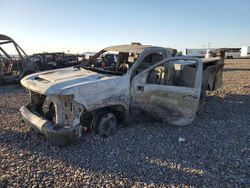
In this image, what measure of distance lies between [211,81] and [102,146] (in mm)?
4954

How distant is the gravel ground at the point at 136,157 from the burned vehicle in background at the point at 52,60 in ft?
31.1

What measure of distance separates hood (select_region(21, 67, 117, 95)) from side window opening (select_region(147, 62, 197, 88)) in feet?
3.53

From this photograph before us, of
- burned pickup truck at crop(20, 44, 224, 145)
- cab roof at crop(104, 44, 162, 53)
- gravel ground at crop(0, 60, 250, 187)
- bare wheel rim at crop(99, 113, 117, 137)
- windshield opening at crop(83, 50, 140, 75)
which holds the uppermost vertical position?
cab roof at crop(104, 44, 162, 53)

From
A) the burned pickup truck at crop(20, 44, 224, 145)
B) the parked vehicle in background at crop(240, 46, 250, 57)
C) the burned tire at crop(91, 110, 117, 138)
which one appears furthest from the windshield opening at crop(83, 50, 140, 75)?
the parked vehicle in background at crop(240, 46, 250, 57)

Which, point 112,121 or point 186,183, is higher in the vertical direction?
point 112,121

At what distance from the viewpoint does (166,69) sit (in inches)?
242

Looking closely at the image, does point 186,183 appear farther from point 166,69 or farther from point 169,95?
point 166,69

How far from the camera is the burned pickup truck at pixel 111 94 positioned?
15.3ft

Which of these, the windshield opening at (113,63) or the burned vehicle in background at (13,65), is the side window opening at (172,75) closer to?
the windshield opening at (113,63)

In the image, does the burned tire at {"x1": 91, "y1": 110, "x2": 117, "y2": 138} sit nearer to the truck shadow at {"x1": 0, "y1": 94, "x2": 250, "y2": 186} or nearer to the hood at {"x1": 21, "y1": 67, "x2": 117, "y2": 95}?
the truck shadow at {"x1": 0, "y1": 94, "x2": 250, "y2": 186}

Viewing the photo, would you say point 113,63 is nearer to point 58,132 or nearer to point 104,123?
point 104,123

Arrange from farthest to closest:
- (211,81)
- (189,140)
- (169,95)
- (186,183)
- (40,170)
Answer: (211,81) → (169,95) → (189,140) → (40,170) → (186,183)

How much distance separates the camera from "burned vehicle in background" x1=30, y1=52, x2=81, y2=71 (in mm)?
15477

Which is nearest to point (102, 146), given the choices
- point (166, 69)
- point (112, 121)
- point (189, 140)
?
point (112, 121)
